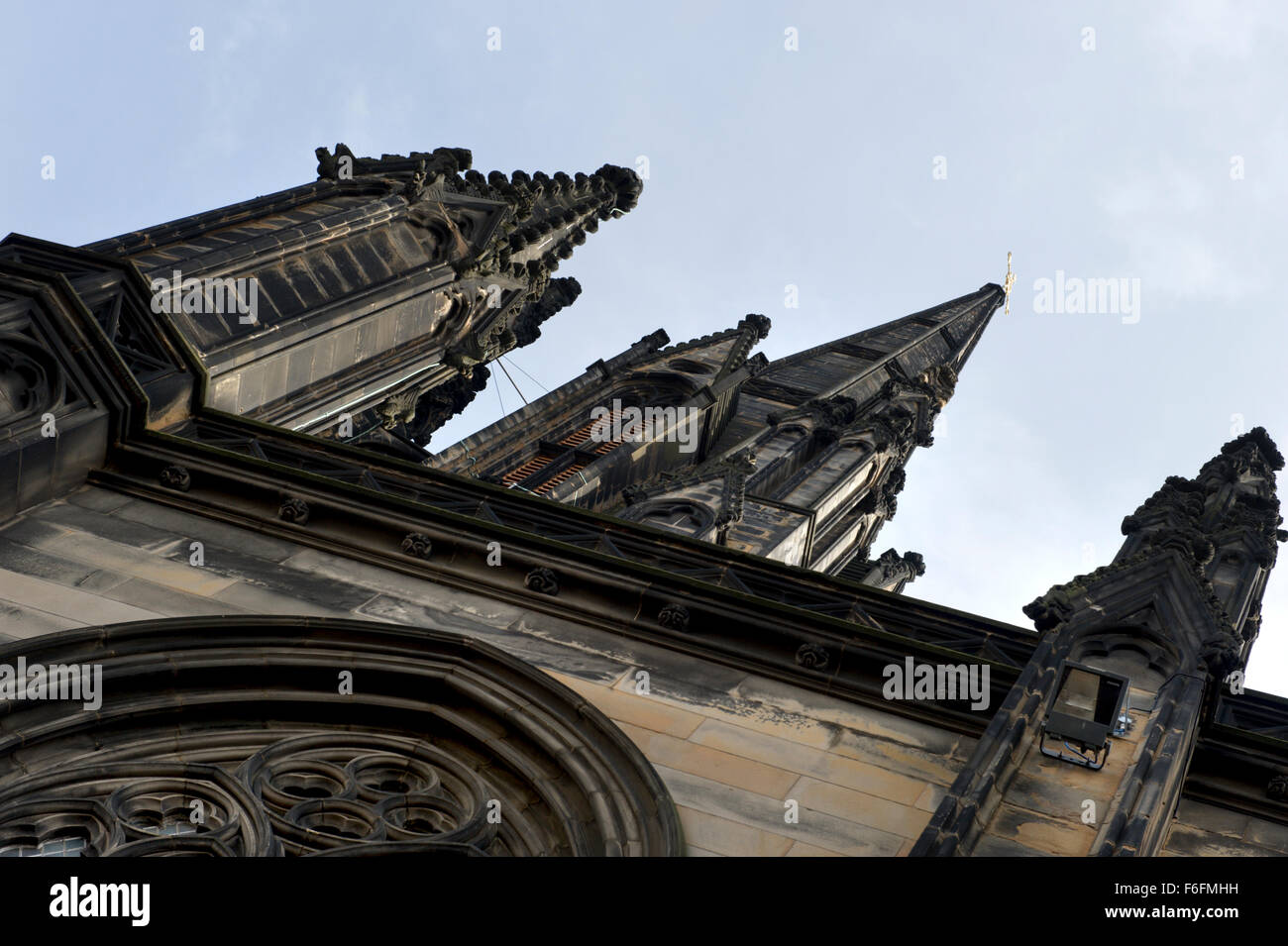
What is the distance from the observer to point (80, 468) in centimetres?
1360

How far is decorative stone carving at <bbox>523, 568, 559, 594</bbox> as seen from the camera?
12.9m

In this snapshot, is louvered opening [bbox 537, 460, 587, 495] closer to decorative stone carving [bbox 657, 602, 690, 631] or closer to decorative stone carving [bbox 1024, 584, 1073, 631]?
decorative stone carving [bbox 657, 602, 690, 631]

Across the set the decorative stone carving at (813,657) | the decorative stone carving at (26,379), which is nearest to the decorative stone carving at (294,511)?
the decorative stone carving at (26,379)

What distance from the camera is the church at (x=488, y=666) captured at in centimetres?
1007

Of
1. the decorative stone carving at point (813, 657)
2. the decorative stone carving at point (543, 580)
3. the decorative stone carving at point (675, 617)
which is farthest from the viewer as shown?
the decorative stone carving at point (543, 580)

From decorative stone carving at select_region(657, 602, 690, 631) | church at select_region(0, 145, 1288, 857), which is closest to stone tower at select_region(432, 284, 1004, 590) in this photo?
church at select_region(0, 145, 1288, 857)

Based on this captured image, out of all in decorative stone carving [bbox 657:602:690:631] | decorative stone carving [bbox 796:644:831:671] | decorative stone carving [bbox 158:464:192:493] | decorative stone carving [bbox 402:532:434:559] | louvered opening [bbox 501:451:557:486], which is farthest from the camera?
louvered opening [bbox 501:451:557:486]

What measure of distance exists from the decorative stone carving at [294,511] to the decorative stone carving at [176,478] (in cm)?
80

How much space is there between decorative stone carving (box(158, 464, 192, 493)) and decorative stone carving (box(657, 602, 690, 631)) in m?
3.90

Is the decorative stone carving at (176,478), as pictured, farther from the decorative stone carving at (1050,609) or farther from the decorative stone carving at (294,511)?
the decorative stone carving at (1050,609)

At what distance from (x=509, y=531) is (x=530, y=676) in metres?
1.96

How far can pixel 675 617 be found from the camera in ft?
41.1
